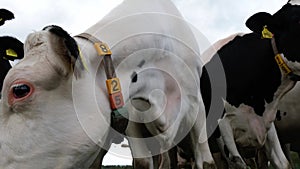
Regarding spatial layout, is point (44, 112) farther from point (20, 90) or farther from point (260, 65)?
point (260, 65)

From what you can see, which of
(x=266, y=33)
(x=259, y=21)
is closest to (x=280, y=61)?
(x=266, y=33)

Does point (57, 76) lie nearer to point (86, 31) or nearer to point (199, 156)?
point (86, 31)

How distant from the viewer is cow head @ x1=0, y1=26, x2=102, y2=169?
99.8 inches

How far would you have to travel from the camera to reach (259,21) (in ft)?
15.8

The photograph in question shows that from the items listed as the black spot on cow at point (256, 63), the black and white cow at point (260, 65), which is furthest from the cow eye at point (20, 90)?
the black and white cow at point (260, 65)

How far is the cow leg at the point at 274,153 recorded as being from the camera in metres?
4.78

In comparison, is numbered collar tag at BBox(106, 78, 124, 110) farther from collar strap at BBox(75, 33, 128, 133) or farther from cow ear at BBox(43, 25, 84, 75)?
cow ear at BBox(43, 25, 84, 75)

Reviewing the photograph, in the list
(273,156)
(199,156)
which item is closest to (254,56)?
(273,156)

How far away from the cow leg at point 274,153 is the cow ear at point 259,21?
1.03 metres

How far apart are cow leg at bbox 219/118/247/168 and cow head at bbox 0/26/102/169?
2590mm

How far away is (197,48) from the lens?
4141mm

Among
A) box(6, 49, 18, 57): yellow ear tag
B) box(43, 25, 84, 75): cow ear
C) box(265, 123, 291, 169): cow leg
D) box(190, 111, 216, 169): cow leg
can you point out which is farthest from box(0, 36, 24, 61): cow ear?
box(265, 123, 291, 169): cow leg

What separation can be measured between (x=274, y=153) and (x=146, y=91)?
6.91ft

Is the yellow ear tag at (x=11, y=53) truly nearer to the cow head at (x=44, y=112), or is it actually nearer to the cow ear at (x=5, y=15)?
the cow ear at (x=5, y=15)
